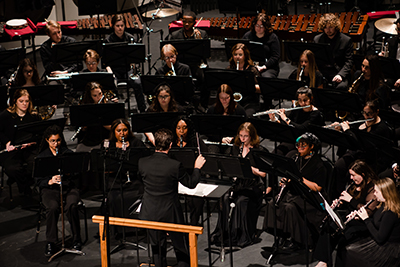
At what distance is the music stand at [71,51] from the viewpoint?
809cm

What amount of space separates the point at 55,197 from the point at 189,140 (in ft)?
5.26

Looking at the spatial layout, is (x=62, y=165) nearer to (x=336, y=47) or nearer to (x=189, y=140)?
(x=189, y=140)

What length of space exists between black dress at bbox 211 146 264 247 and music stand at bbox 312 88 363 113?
1.41 meters

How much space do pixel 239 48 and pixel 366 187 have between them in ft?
10.1

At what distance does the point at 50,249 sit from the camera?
226 inches

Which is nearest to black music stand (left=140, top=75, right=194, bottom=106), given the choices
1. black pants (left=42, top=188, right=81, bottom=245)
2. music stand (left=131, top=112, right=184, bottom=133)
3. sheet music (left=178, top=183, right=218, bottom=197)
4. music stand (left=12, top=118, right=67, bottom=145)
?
music stand (left=131, top=112, right=184, bottom=133)

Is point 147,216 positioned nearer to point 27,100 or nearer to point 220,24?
point 27,100

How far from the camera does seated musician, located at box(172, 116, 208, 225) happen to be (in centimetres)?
586

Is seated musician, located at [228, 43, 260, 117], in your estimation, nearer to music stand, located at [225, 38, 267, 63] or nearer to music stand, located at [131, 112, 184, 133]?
music stand, located at [225, 38, 267, 63]

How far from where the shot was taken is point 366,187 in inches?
210

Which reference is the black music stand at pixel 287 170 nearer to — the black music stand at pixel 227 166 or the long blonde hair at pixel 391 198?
the black music stand at pixel 227 166

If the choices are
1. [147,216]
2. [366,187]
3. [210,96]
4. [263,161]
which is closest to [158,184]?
[147,216]

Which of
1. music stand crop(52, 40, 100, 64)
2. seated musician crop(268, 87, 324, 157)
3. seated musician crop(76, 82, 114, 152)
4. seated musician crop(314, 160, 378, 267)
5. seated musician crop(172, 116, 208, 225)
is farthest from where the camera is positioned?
music stand crop(52, 40, 100, 64)

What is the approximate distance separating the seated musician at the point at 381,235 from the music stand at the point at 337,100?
175 cm
